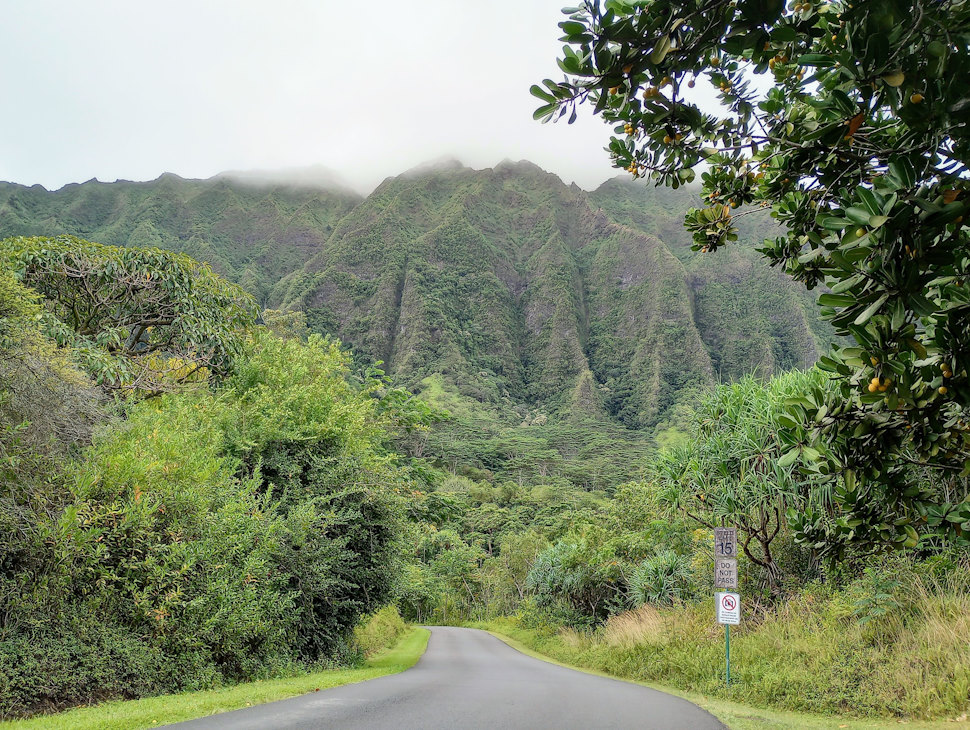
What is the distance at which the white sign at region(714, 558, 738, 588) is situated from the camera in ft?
35.6

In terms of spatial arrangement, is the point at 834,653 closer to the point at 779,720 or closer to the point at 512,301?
the point at 779,720

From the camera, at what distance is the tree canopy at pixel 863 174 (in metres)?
2.38

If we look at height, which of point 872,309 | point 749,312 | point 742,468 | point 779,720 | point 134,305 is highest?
point 749,312

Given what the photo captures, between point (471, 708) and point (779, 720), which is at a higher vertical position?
point (471, 708)

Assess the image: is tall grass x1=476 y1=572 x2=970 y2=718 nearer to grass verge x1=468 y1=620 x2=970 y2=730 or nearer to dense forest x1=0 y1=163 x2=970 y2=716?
dense forest x1=0 y1=163 x2=970 y2=716

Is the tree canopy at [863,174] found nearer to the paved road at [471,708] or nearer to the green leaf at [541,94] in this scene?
the green leaf at [541,94]

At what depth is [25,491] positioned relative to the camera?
26.6 ft

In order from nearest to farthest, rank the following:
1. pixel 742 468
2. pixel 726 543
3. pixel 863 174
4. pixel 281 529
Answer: pixel 863 174 < pixel 726 543 < pixel 281 529 < pixel 742 468

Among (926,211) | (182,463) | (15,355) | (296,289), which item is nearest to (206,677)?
(182,463)

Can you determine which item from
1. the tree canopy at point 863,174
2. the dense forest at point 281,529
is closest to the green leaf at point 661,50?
the tree canopy at point 863,174

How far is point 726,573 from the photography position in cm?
1094

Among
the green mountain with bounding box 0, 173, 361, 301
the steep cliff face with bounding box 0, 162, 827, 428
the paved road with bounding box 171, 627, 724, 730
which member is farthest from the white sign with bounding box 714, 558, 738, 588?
the steep cliff face with bounding box 0, 162, 827, 428

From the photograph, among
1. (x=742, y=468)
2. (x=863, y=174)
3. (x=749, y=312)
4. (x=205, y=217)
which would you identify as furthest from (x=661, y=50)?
(x=205, y=217)

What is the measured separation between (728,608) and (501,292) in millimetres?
124801
